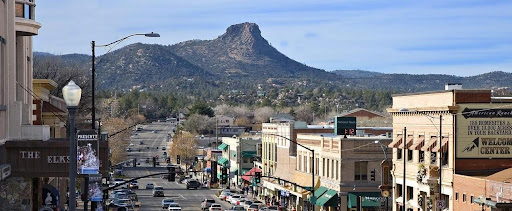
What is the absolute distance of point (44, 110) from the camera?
53.8m

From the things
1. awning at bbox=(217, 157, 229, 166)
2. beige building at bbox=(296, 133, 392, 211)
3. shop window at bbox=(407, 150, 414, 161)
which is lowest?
awning at bbox=(217, 157, 229, 166)

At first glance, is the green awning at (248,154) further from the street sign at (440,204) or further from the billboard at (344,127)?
the street sign at (440,204)

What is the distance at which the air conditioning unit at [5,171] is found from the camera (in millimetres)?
32188

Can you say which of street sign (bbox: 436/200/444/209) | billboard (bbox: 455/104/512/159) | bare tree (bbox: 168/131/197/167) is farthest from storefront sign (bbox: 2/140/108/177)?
bare tree (bbox: 168/131/197/167)

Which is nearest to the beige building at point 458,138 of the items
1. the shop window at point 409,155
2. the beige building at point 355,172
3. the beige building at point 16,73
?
the shop window at point 409,155

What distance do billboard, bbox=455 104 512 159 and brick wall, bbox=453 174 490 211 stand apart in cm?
215

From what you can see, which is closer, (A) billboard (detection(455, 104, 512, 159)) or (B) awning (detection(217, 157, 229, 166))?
(A) billboard (detection(455, 104, 512, 159))

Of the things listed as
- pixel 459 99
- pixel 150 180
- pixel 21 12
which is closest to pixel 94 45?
pixel 21 12

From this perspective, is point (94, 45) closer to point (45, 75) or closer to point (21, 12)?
point (21, 12)

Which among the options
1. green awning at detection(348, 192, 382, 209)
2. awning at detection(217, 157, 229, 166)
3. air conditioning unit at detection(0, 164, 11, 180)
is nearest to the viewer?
air conditioning unit at detection(0, 164, 11, 180)

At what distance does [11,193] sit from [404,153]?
33752mm

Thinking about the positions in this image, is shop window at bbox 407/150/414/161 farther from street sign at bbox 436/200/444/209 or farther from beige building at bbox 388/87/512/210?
street sign at bbox 436/200/444/209

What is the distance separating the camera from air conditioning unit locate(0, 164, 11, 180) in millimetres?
32188

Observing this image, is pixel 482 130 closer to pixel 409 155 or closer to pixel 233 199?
pixel 409 155
